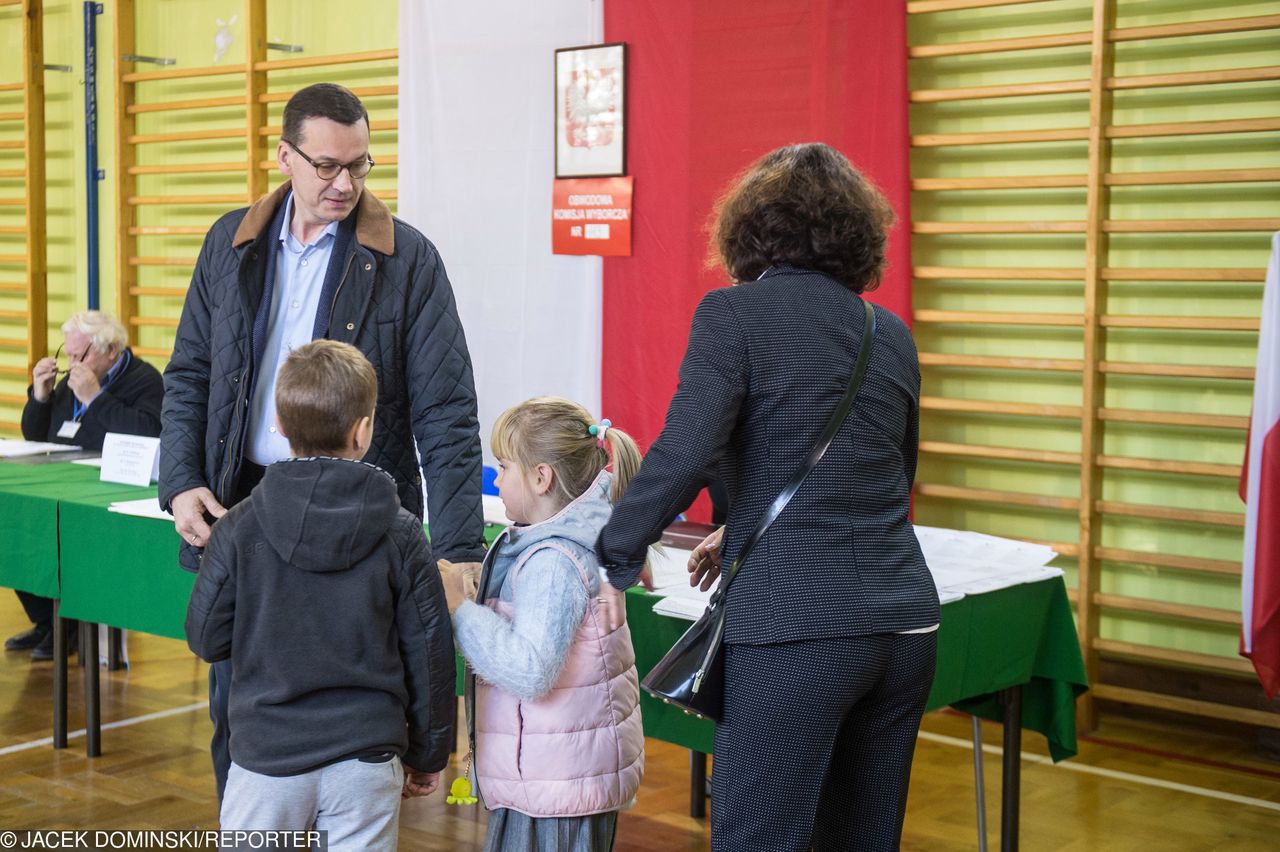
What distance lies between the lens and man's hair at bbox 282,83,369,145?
2084 millimetres

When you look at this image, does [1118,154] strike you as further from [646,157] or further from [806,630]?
[806,630]

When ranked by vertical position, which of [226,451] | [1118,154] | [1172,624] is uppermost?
[1118,154]

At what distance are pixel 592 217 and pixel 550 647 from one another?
3.20 meters

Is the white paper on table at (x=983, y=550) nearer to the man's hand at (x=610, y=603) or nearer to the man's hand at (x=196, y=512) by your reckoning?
the man's hand at (x=610, y=603)

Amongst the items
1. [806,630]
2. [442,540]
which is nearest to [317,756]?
[442,540]

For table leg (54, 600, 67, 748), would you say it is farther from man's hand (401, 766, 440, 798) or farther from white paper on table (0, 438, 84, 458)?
man's hand (401, 766, 440, 798)

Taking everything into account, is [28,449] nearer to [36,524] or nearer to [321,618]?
[36,524]

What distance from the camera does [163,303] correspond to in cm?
658

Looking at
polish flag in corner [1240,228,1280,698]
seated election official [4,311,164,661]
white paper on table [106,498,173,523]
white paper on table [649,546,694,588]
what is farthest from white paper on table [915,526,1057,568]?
seated election official [4,311,164,661]

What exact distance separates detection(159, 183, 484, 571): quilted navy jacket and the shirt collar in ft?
0.05

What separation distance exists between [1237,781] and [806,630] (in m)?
2.59

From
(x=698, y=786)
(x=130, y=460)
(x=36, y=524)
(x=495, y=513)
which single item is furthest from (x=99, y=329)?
(x=698, y=786)

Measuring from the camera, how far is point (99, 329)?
4473 mm

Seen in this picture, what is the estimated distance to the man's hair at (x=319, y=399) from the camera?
6.10ft
